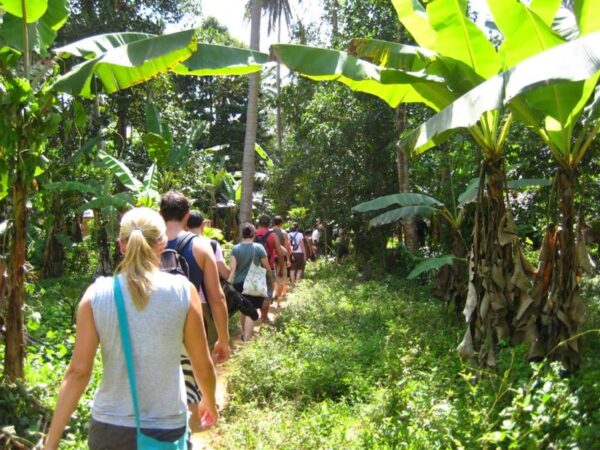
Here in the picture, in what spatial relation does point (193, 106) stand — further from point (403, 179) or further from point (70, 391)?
point (70, 391)

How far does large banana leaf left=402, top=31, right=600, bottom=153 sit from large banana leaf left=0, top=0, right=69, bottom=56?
11.5ft

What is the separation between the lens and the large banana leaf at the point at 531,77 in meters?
3.46

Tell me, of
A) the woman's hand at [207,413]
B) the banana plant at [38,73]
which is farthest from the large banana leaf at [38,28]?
the woman's hand at [207,413]

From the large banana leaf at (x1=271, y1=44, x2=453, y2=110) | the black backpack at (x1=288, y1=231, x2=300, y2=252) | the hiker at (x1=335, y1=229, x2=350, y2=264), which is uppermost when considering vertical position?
the large banana leaf at (x1=271, y1=44, x2=453, y2=110)

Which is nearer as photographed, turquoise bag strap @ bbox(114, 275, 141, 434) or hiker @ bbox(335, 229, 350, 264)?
turquoise bag strap @ bbox(114, 275, 141, 434)

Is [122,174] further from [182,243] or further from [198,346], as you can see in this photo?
[198,346]

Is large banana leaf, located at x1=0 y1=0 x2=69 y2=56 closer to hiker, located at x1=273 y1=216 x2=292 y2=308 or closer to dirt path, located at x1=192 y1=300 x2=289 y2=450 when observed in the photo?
dirt path, located at x1=192 y1=300 x2=289 y2=450

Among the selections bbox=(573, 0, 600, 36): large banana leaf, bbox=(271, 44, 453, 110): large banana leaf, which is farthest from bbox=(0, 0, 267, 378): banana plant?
bbox=(573, 0, 600, 36): large banana leaf

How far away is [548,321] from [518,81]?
2636 mm

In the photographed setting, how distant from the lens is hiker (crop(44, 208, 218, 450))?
2518 mm

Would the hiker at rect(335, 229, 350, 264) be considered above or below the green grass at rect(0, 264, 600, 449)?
above

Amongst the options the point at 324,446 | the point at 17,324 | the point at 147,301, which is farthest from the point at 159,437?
the point at 17,324

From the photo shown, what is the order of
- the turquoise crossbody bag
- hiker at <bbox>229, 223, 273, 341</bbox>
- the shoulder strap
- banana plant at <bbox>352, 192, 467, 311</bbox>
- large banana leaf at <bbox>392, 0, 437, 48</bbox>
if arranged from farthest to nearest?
banana plant at <bbox>352, 192, 467, 311</bbox> < hiker at <bbox>229, 223, 273, 341</bbox> < large banana leaf at <bbox>392, 0, 437, 48</bbox> < the shoulder strap < the turquoise crossbody bag

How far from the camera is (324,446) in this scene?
14.1ft
